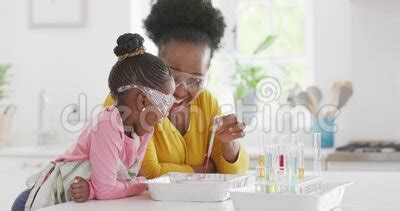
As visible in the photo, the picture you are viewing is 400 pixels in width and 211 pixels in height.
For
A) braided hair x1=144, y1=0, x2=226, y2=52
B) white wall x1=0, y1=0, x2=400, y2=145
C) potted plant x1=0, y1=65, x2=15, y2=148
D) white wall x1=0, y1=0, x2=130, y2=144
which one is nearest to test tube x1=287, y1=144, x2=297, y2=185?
braided hair x1=144, y1=0, x2=226, y2=52

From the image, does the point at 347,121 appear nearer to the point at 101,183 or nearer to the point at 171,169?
the point at 171,169

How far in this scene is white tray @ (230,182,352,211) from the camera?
3.97 ft

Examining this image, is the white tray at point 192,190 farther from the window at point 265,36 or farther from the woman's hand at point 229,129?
the window at point 265,36

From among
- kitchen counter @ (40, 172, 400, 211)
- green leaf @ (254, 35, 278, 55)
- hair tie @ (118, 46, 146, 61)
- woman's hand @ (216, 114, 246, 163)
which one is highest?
green leaf @ (254, 35, 278, 55)

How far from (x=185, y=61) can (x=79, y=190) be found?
635mm

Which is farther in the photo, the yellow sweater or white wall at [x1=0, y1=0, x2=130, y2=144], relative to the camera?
white wall at [x1=0, y1=0, x2=130, y2=144]

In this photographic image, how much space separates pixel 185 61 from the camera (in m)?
1.91

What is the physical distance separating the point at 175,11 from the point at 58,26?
2.50m

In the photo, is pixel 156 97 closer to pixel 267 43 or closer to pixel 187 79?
pixel 187 79

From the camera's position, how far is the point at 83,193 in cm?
144

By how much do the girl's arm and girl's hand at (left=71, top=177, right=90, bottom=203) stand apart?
0.02 metres

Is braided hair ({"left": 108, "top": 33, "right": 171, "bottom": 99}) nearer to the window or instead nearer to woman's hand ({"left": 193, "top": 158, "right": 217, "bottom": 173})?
woman's hand ({"left": 193, "top": 158, "right": 217, "bottom": 173})

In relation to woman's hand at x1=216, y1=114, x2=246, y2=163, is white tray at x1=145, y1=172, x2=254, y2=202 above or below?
below

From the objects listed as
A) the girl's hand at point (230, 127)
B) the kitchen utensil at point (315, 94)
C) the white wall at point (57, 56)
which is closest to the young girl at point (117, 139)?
the girl's hand at point (230, 127)
